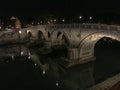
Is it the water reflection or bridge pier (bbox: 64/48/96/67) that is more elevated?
bridge pier (bbox: 64/48/96/67)

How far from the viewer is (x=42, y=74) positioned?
2647 cm

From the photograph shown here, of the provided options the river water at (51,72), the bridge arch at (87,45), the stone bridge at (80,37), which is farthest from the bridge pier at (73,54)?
the river water at (51,72)

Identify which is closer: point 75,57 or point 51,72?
point 51,72

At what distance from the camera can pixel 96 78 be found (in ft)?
83.1

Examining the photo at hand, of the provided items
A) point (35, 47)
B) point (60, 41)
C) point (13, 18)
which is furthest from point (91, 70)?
point (13, 18)

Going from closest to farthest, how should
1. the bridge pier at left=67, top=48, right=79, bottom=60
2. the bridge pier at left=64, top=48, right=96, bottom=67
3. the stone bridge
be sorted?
the stone bridge < the bridge pier at left=64, top=48, right=96, bottom=67 < the bridge pier at left=67, top=48, right=79, bottom=60

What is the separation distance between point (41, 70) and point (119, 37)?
12.2 meters

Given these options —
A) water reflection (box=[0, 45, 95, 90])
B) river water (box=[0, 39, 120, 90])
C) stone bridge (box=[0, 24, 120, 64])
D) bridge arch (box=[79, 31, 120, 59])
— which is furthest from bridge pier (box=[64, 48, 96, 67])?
water reflection (box=[0, 45, 95, 90])

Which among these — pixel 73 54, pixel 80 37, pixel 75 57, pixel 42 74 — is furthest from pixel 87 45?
pixel 42 74

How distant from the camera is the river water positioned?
902 inches

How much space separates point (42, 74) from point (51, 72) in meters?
1.70

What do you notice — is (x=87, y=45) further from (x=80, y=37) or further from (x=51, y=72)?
(x=51, y=72)

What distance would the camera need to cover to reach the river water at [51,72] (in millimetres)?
22906

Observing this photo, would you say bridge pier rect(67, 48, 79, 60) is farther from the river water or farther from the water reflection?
the water reflection
